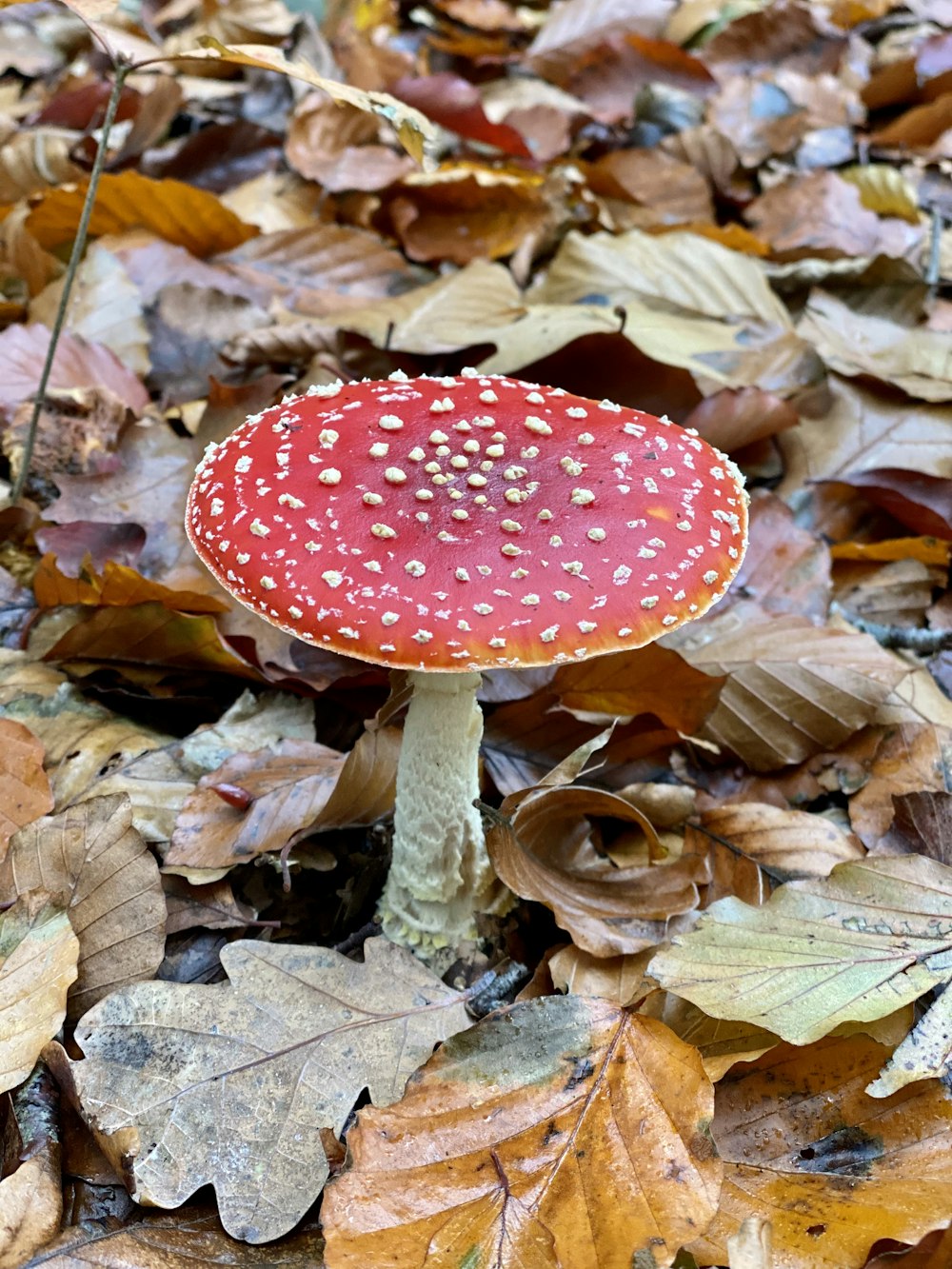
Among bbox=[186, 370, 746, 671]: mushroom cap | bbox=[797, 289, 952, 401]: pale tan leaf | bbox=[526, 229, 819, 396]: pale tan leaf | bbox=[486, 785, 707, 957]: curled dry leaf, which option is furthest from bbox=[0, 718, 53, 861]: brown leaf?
bbox=[797, 289, 952, 401]: pale tan leaf

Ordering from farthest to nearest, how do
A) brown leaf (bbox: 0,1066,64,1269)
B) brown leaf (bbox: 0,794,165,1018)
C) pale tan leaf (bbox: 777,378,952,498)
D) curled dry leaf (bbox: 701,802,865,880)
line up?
pale tan leaf (bbox: 777,378,952,498) < curled dry leaf (bbox: 701,802,865,880) < brown leaf (bbox: 0,794,165,1018) < brown leaf (bbox: 0,1066,64,1269)

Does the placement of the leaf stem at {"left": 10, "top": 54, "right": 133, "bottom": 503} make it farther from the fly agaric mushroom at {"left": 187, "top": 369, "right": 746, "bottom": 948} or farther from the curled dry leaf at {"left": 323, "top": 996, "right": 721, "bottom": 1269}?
the curled dry leaf at {"left": 323, "top": 996, "right": 721, "bottom": 1269}

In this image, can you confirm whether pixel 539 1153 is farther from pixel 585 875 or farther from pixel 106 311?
pixel 106 311

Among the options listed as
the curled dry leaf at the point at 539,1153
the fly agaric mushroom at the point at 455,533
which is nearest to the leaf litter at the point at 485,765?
the curled dry leaf at the point at 539,1153

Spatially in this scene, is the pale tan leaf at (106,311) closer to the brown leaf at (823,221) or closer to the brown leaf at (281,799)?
the brown leaf at (281,799)

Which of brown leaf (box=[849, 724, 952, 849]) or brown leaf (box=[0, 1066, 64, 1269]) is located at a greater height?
brown leaf (box=[0, 1066, 64, 1269])
